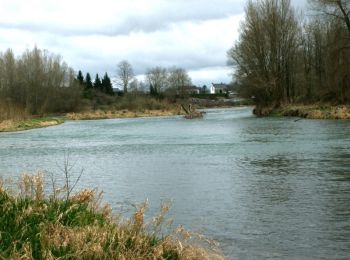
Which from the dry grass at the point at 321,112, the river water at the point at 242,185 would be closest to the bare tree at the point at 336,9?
the dry grass at the point at 321,112

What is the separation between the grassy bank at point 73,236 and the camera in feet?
16.2

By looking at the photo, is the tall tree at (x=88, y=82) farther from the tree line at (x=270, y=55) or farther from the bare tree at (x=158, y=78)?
the tree line at (x=270, y=55)

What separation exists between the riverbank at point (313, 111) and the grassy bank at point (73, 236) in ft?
105

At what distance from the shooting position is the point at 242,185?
453 inches

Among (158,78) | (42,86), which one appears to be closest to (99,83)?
(158,78)

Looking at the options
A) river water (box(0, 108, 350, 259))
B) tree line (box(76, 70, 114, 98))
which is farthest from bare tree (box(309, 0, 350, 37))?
tree line (box(76, 70, 114, 98))

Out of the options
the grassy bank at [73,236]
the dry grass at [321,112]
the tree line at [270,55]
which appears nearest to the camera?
the grassy bank at [73,236]

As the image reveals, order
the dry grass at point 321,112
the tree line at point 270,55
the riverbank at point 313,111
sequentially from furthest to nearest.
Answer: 1. the tree line at point 270,55
2. the riverbank at point 313,111
3. the dry grass at point 321,112

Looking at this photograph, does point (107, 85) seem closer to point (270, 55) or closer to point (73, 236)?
point (270, 55)

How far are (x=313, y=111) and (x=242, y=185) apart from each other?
103 ft

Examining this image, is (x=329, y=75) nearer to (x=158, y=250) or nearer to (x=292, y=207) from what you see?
(x=292, y=207)

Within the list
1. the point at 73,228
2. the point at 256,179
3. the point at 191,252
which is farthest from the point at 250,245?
the point at 256,179

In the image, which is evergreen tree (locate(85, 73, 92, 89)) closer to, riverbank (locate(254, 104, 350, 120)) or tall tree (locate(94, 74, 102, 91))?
tall tree (locate(94, 74, 102, 91))

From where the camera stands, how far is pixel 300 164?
1473 cm
